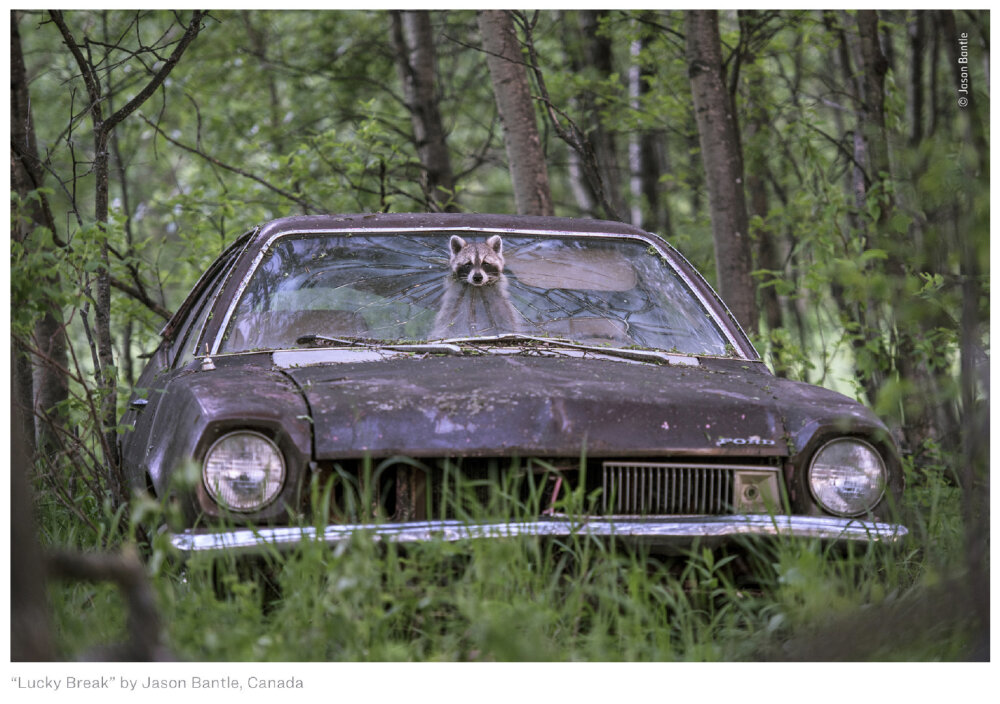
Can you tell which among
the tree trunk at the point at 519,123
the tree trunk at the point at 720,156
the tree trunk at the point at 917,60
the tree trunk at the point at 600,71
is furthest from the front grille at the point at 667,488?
the tree trunk at the point at 600,71

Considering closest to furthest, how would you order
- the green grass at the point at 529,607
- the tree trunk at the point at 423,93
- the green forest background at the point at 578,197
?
the green grass at the point at 529,607, the green forest background at the point at 578,197, the tree trunk at the point at 423,93

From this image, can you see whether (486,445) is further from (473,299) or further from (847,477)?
(473,299)

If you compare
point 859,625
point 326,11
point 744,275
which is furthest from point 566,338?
point 326,11

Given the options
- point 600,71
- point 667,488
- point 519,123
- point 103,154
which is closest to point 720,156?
point 519,123

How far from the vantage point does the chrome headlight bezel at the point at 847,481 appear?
9.91 ft

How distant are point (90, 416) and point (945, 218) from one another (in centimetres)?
350

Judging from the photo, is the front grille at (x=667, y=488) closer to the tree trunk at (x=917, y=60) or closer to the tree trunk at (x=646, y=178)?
the tree trunk at (x=917, y=60)

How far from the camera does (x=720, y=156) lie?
7117mm

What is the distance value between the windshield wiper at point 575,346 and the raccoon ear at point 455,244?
0.49m

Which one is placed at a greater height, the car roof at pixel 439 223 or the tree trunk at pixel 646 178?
the tree trunk at pixel 646 178

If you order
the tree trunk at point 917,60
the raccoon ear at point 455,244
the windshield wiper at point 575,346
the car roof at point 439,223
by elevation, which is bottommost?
the windshield wiper at point 575,346

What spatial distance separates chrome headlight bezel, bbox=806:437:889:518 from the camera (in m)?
3.02

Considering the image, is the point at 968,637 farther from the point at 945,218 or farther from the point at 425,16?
the point at 425,16

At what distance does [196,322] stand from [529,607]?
2258mm
